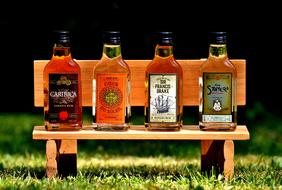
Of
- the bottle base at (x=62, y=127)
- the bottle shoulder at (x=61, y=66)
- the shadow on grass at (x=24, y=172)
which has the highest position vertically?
the bottle shoulder at (x=61, y=66)

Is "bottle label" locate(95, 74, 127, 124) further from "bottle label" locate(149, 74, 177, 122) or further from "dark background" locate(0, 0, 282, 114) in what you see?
"dark background" locate(0, 0, 282, 114)

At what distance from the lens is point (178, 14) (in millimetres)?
10156

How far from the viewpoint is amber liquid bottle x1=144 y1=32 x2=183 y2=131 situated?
502 centimetres

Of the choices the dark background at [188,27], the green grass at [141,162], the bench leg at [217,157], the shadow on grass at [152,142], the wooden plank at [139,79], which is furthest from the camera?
the dark background at [188,27]

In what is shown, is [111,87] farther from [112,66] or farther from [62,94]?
[62,94]

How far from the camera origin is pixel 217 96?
198 inches

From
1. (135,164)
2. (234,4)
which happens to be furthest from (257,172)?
(234,4)

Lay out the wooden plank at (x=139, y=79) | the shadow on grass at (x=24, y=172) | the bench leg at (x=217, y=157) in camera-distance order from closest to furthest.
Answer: the bench leg at (x=217, y=157), the wooden plank at (x=139, y=79), the shadow on grass at (x=24, y=172)

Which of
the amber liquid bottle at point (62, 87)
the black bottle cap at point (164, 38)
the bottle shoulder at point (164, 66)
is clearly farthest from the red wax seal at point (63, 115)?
the black bottle cap at point (164, 38)

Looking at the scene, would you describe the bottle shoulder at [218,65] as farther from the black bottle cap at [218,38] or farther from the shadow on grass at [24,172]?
the shadow on grass at [24,172]

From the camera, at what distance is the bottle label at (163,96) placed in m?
5.02

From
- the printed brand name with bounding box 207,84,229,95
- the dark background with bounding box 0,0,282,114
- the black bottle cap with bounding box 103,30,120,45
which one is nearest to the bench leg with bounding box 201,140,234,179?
the printed brand name with bounding box 207,84,229,95

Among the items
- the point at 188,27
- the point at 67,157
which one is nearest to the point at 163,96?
the point at 67,157

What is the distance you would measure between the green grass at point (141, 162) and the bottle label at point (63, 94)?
38 cm
